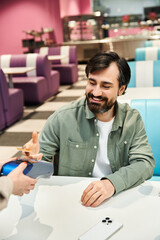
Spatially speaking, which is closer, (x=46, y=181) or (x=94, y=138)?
(x=46, y=181)

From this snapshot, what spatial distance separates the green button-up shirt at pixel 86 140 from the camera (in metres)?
1.50

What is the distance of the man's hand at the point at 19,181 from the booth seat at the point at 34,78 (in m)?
4.66

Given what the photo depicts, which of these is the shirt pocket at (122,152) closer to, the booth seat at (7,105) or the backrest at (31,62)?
the booth seat at (7,105)

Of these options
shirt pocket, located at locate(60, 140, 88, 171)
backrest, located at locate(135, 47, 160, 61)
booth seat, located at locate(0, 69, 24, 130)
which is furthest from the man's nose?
backrest, located at locate(135, 47, 160, 61)

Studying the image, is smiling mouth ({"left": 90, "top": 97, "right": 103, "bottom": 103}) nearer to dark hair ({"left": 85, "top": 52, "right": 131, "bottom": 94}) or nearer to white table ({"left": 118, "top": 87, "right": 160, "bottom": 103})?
dark hair ({"left": 85, "top": 52, "right": 131, "bottom": 94})

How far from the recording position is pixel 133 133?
151cm

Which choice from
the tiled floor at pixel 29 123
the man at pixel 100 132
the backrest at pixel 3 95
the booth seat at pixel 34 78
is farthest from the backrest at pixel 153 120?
the booth seat at pixel 34 78

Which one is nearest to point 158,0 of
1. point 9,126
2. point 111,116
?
point 9,126

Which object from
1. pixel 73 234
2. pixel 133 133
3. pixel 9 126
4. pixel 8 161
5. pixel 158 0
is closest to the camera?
pixel 73 234

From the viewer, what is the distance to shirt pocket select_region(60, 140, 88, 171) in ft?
5.03

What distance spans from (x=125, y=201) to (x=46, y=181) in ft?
1.21

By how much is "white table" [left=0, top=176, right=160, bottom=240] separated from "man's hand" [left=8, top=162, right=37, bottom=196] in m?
0.16

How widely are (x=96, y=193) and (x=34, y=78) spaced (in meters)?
4.83

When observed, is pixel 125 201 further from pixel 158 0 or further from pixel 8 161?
pixel 158 0
